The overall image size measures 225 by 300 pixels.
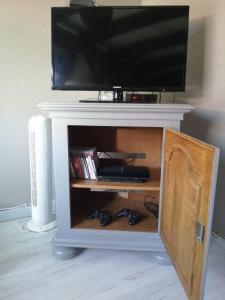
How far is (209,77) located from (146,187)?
0.77 m

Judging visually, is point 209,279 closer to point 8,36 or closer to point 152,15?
point 152,15

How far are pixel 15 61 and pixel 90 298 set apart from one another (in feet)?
4.80

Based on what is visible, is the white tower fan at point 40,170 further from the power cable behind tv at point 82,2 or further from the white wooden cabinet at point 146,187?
the power cable behind tv at point 82,2

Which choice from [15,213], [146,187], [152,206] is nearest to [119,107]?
[146,187]

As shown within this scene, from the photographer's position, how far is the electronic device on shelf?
134 cm

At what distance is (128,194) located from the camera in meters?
1.88

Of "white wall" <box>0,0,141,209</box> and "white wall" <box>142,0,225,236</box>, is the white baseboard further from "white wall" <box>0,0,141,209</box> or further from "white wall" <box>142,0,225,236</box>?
"white wall" <box>142,0,225,236</box>

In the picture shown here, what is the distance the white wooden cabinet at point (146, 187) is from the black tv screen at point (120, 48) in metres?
0.19

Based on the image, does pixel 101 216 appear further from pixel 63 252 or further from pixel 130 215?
pixel 63 252

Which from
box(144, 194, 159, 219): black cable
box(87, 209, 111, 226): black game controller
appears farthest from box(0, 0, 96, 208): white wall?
box(144, 194, 159, 219): black cable

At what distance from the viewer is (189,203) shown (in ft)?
3.15

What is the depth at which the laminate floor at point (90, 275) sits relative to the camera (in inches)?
A: 48.3

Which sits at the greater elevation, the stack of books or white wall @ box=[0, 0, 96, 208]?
white wall @ box=[0, 0, 96, 208]

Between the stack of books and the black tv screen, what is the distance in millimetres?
363
